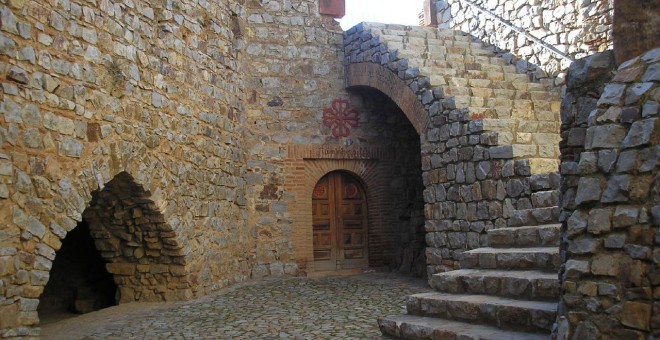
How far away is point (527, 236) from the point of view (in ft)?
18.3

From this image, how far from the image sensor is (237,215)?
31.0ft

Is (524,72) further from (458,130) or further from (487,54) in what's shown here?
(458,130)

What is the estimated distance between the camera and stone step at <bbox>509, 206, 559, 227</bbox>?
5.91 m

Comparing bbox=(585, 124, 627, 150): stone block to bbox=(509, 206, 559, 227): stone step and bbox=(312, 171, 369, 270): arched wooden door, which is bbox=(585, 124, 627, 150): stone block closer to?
bbox=(509, 206, 559, 227): stone step

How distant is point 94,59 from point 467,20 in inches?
273

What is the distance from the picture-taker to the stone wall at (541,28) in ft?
27.5

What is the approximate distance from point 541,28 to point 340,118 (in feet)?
11.0

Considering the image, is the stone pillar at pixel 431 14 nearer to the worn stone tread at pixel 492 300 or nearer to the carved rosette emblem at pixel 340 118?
the carved rosette emblem at pixel 340 118

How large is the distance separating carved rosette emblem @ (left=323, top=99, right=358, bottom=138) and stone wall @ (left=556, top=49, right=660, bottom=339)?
7044mm

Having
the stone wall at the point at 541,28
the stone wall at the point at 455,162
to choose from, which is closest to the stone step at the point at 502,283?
the stone wall at the point at 455,162

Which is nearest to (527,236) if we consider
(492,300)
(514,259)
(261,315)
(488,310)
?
(514,259)

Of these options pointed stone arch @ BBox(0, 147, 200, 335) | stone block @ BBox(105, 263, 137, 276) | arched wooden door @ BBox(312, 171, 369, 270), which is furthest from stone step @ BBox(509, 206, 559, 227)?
arched wooden door @ BBox(312, 171, 369, 270)

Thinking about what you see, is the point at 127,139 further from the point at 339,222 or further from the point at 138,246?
the point at 339,222

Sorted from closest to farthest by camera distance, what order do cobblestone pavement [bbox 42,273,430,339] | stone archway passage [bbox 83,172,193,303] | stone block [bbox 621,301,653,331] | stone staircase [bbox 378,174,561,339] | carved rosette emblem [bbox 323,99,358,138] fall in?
stone block [bbox 621,301,653,331]
stone staircase [bbox 378,174,561,339]
cobblestone pavement [bbox 42,273,430,339]
stone archway passage [bbox 83,172,193,303]
carved rosette emblem [bbox 323,99,358,138]
